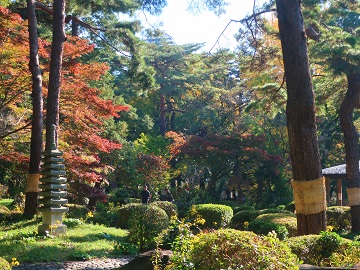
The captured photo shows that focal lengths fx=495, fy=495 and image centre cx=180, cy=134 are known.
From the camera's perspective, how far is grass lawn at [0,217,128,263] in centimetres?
900

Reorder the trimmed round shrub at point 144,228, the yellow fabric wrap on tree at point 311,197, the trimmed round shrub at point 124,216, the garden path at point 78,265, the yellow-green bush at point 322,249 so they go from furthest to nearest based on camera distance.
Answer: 1. the trimmed round shrub at point 124,216
2. the trimmed round shrub at point 144,228
3. the garden path at point 78,265
4. the yellow fabric wrap on tree at point 311,197
5. the yellow-green bush at point 322,249

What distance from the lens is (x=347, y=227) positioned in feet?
53.4

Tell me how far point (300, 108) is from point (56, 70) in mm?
8424

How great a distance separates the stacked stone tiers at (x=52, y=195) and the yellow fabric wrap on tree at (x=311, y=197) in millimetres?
6059

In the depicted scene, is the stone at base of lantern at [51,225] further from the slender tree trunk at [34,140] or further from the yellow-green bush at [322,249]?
the yellow-green bush at [322,249]

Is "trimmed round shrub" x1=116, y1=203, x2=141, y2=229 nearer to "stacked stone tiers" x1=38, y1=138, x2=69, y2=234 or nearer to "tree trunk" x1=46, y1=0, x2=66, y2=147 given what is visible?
"tree trunk" x1=46, y1=0, x2=66, y2=147

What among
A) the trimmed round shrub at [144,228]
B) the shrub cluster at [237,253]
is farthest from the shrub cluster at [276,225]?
the shrub cluster at [237,253]

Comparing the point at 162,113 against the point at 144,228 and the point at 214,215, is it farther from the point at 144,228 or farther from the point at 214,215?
the point at 144,228

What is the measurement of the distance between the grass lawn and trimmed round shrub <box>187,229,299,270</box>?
5.39 meters

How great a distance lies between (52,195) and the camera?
447 inches

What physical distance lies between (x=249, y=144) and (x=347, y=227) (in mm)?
11629

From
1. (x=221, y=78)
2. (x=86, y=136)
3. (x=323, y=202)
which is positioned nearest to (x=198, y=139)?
(x=221, y=78)

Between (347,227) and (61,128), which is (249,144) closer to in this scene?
A: (347,227)

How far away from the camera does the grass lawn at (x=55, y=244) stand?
9.00 meters
